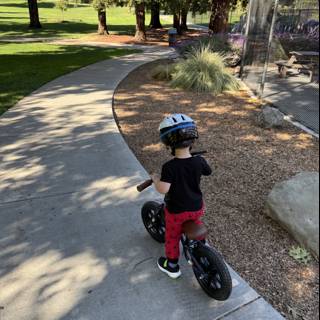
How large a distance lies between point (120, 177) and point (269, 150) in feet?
7.94

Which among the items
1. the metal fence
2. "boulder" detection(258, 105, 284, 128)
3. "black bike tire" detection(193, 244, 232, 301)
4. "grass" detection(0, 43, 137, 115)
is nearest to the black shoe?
"black bike tire" detection(193, 244, 232, 301)

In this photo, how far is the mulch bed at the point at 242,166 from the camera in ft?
11.1

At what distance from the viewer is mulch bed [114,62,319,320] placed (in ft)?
11.1

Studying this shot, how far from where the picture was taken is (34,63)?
13922mm

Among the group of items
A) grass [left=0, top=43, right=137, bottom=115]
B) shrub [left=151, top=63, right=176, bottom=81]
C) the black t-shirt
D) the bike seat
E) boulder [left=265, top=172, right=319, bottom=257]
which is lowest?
grass [left=0, top=43, right=137, bottom=115]

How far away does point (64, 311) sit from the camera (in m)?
2.95

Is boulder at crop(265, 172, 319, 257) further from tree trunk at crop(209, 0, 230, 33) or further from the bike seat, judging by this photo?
tree trunk at crop(209, 0, 230, 33)

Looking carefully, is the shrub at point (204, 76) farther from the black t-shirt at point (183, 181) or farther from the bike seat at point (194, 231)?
the bike seat at point (194, 231)

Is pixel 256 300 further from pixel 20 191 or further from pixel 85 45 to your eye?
pixel 85 45

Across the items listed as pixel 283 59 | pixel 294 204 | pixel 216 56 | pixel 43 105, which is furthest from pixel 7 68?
pixel 294 204

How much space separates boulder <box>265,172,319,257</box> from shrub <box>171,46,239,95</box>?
5.96m

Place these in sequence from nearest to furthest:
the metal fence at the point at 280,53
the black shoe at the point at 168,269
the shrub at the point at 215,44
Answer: the black shoe at the point at 168,269
the metal fence at the point at 280,53
the shrub at the point at 215,44

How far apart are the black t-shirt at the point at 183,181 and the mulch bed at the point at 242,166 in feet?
2.94

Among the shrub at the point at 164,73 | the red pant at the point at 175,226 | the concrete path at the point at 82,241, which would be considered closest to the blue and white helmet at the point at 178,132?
the red pant at the point at 175,226
